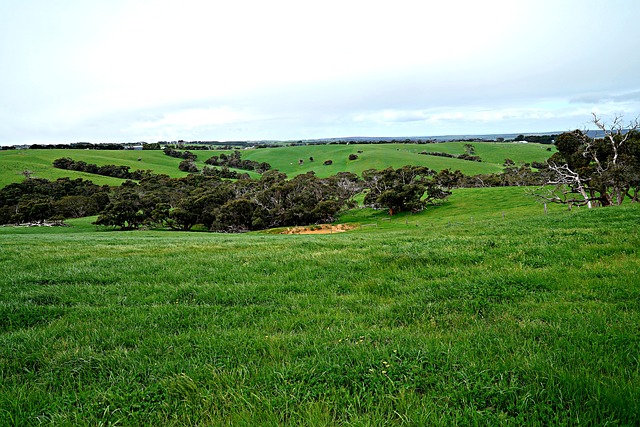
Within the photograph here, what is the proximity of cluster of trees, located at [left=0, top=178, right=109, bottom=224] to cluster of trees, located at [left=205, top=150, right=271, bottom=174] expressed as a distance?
65208 mm

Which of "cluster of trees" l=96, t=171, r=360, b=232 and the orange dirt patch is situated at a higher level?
"cluster of trees" l=96, t=171, r=360, b=232

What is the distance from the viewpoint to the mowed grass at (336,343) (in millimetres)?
3221

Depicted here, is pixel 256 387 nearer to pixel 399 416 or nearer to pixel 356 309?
pixel 399 416

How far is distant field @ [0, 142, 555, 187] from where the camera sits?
10219 centimetres

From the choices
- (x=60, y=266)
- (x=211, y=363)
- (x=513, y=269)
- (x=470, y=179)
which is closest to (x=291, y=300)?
(x=211, y=363)

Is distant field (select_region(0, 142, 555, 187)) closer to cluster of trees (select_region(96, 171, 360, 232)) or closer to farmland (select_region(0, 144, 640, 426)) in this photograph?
cluster of trees (select_region(96, 171, 360, 232))

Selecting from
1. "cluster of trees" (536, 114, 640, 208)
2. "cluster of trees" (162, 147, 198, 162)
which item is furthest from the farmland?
"cluster of trees" (162, 147, 198, 162)

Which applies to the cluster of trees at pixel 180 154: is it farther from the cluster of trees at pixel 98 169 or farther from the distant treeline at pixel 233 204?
the distant treeline at pixel 233 204

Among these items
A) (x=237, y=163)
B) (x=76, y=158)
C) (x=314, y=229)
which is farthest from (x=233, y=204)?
(x=76, y=158)

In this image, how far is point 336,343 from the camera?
4.39 metres

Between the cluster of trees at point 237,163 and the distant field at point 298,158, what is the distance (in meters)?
Answer: 4.63

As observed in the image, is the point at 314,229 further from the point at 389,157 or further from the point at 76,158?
the point at 76,158

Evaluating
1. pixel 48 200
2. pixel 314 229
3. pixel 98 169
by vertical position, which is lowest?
pixel 314 229

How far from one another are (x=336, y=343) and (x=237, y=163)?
506 ft
